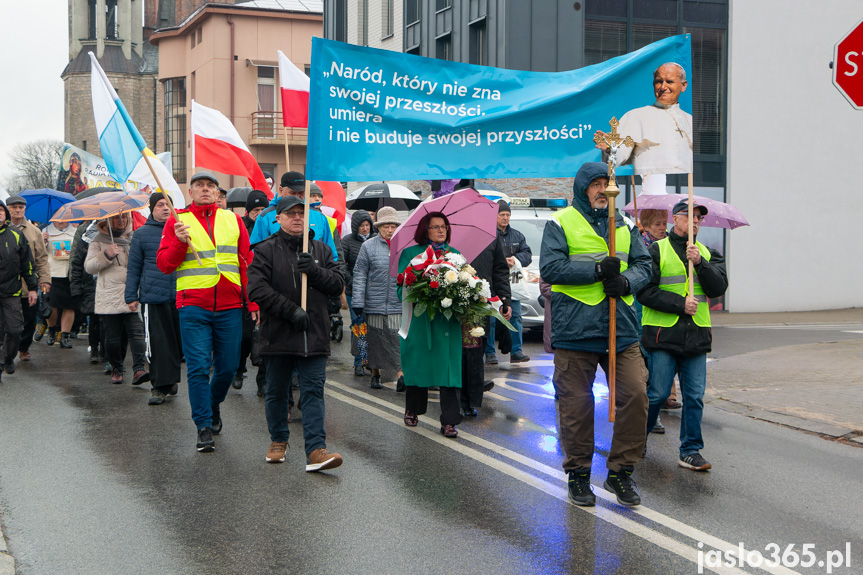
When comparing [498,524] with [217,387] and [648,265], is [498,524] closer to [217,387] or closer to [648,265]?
[648,265]

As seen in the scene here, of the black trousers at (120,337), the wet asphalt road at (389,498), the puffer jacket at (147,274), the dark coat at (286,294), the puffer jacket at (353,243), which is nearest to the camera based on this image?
the wet asphalt road at (389,498)

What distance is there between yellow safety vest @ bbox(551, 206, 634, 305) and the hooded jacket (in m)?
7.61

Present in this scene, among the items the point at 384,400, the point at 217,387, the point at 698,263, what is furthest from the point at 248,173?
the point at 698,263

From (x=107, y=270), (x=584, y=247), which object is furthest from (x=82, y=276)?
(x=584, y=247)

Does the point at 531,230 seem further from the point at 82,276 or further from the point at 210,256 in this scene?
the point at 210,256

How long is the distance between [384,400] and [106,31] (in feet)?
246

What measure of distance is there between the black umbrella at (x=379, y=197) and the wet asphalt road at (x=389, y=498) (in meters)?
8.95

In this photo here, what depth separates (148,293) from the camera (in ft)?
30.0

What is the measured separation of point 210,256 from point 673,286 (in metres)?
3.59

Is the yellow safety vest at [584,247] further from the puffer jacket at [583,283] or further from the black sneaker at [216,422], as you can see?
the black sneaker at [216,422]

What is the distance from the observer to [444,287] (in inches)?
312

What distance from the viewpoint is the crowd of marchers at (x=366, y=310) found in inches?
232

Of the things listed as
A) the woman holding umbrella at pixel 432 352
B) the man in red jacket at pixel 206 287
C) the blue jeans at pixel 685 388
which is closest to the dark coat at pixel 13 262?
the man in red jacket at pixel 206 287

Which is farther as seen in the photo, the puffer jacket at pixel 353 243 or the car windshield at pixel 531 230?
the car windshield at pixel 531 230
